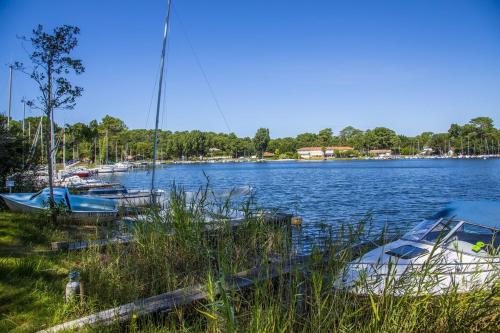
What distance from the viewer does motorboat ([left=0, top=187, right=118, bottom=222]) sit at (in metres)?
10.4

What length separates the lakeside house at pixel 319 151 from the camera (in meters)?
178

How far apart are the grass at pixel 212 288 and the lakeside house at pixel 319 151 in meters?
174

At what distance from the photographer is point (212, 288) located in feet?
9.96

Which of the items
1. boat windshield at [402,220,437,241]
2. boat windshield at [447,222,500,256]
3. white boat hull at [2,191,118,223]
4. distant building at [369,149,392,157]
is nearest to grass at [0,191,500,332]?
boat windshield at [402,220,437,241]

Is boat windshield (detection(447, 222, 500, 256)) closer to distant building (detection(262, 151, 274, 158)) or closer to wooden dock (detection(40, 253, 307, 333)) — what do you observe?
wooden dock (detection(40, 253, 307, 333))

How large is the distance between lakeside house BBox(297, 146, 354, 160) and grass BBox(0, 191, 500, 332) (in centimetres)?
17376

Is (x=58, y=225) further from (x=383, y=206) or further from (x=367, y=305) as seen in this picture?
(x=383, y=206)

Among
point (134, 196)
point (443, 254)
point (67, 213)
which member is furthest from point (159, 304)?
point (134, 196)

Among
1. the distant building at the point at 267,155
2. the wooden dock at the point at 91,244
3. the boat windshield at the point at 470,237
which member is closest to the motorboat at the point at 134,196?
the wooden dock at the point at 91,244

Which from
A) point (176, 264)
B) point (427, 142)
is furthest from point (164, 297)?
point (427, 142)

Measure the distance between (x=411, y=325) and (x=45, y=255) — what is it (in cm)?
595

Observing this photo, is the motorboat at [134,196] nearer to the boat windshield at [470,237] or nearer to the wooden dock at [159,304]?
the wooden dock at [159,304]

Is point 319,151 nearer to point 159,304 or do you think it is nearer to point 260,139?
point 260,139

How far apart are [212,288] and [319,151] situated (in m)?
180
